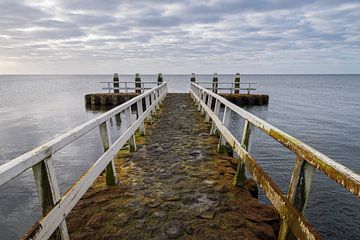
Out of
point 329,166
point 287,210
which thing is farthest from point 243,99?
point 329,166

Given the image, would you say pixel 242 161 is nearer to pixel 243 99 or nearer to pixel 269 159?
pixel 269 159

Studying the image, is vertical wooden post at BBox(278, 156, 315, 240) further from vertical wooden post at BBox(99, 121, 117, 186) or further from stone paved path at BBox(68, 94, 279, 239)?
vertical wooden post at BBox(99, 121, 117, 186)

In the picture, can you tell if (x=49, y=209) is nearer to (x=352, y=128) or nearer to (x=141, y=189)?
(x=141, y=189)

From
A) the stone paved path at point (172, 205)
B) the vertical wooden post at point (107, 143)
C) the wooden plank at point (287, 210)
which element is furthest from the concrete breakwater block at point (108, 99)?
the wooden plank at point (287, 210)

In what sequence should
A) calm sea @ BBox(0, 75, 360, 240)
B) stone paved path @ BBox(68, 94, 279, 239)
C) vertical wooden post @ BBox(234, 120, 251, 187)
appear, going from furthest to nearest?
calm sea @ BBox(0, 75, 360, 240), vertical wooden post @ BBox(234, 120, 251, 187), stone paved path @ BBox(68, 94, 279, 239)

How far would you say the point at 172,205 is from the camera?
10.9 ft

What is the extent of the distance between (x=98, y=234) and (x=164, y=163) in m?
2.23

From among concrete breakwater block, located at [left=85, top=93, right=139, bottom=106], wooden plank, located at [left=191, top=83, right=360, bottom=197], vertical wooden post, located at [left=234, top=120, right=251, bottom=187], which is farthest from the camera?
concrete breakwater block, located at [left=85, top=93, right=139, bottom=106]

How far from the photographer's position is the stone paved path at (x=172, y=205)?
2.78m

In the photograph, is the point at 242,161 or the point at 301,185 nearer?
the point at 301,185

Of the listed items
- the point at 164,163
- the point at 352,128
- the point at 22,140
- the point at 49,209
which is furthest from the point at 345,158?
the point at 22,140

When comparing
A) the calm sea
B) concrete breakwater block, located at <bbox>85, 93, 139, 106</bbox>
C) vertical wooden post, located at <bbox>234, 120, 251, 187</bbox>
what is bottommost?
the calm sea

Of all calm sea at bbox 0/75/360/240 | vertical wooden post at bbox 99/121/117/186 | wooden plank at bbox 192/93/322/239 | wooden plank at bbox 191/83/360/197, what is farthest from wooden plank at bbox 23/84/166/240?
calm sea at bbox 0/75/360/240

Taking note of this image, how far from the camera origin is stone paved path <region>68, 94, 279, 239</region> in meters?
2.78
